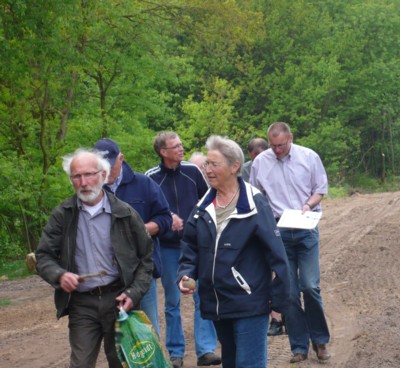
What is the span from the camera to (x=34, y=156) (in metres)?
20.7

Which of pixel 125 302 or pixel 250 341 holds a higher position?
pixel 125 302

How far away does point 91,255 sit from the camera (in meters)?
6.05

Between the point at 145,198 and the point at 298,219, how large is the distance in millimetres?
1829

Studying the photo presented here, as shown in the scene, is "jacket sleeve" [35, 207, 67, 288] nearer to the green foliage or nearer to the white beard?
the white beard

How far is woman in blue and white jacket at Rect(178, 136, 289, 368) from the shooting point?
232 inches

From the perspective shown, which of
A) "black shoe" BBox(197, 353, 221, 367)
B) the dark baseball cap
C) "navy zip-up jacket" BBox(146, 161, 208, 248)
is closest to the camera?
the dark baseball cap

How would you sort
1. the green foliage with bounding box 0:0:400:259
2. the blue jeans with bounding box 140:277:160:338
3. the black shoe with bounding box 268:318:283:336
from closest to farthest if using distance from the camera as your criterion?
the blue jeans with bounding box 140:277:160:338 < the black shoe with bounding box 268:318:283:336 < the green foliage with bounding box 0:0:400:259

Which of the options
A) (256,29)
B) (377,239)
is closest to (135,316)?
(377,239)

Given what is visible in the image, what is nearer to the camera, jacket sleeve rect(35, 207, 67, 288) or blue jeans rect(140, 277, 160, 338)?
jacket sleeve rect(35, 207, 67, 288)

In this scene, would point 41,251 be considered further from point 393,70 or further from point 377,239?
point 393,70

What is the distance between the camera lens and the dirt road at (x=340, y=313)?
9.21 m

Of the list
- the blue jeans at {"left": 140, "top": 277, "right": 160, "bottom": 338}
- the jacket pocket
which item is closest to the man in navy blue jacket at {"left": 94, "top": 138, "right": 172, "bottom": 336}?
the blue jeans at {"left": 140, "top": 277, "right": 160, "bottom": 338}

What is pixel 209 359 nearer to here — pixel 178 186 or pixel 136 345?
pixel 178 186

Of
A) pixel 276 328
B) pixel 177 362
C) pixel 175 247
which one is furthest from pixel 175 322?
pixel 276 328
